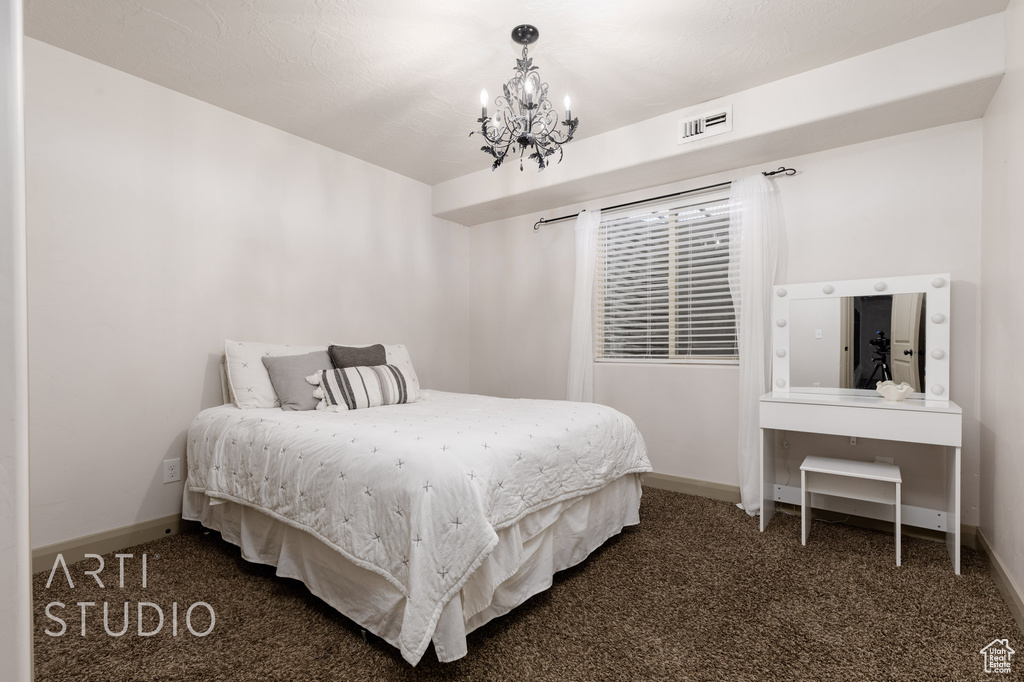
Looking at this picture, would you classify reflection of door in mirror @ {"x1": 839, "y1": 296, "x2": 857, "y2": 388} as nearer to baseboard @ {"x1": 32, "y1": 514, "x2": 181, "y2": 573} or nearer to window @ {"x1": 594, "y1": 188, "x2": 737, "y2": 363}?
window @ {"x1": 594, "y1": 188, "x2": 737, "y2": 363}

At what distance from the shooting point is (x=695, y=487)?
3529 millimetres

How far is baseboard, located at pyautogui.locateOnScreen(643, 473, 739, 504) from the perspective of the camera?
11.1ft

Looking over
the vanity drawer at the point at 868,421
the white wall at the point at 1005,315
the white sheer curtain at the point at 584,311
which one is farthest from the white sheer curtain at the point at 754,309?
the white sheer curtain at the point at 584,311

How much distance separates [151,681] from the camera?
159 centimetres

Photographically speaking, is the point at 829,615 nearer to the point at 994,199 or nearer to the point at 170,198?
the point at 994,199

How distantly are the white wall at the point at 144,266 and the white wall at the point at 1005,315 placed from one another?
3738 millimetres

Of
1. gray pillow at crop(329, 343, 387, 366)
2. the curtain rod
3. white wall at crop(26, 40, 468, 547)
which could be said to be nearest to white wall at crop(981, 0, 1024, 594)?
the curtain rod

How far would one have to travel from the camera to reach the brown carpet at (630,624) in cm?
164

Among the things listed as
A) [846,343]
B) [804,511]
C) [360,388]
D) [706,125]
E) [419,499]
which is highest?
[706,125]

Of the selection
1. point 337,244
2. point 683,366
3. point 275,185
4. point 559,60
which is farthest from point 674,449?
point 275,185

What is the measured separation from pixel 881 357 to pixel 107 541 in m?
4.30

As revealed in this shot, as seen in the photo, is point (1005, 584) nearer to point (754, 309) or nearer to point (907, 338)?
point (907, 338)

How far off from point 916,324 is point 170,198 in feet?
13.8

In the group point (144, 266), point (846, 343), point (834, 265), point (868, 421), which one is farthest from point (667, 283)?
point (144, 266)
